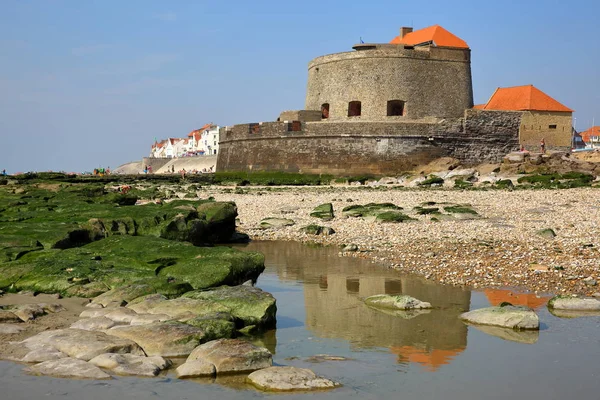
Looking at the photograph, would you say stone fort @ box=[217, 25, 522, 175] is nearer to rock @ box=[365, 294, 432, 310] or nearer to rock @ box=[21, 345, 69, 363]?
rock @ box=[365, 294, 432, 310]

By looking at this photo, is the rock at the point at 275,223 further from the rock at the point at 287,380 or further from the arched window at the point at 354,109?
the arched window at the point at 354,109

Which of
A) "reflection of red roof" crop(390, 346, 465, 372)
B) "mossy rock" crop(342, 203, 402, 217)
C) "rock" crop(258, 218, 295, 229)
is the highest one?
"mossy rock" crop(342, 203, 402, 217)

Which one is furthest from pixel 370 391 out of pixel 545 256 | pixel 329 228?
pixel 329 228

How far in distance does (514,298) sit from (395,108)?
2212 centimetres

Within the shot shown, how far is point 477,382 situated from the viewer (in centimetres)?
499

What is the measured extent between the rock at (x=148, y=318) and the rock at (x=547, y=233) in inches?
290

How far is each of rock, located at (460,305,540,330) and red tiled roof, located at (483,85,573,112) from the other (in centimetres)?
2809

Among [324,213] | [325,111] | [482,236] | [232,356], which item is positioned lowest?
[232,356]

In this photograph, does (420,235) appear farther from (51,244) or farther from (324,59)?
(324,59)

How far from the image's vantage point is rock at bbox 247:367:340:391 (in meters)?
4.64

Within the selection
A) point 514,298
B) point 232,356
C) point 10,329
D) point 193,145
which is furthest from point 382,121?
point 193,145

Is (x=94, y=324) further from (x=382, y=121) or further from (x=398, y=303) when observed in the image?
(x=382, y=121)

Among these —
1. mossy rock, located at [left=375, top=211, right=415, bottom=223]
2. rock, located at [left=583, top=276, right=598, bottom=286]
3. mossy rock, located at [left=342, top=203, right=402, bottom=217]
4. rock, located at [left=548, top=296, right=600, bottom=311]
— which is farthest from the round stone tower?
rock, located at [left=548, top=296, right=600, bottom=311]

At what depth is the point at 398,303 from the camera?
7195mm
